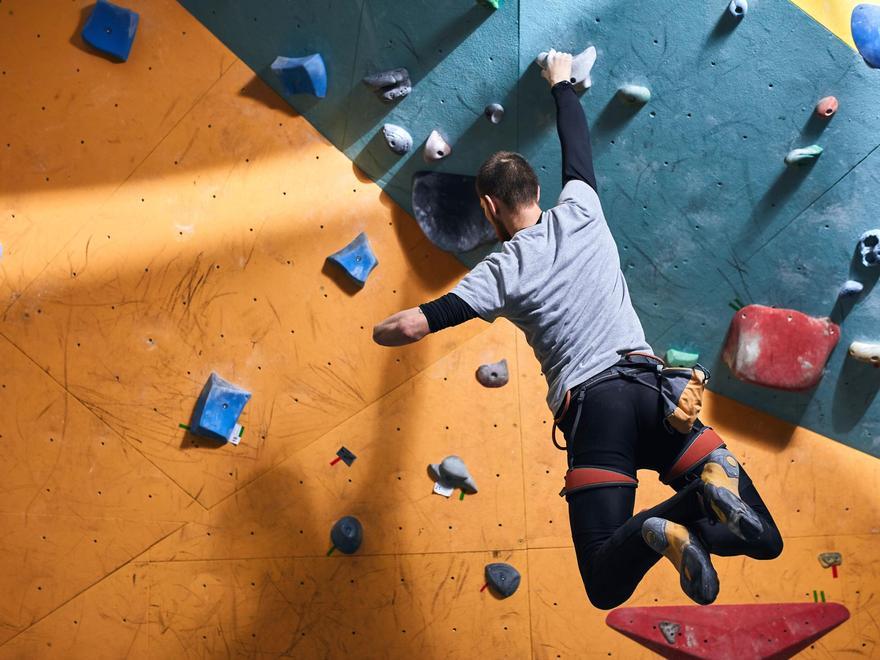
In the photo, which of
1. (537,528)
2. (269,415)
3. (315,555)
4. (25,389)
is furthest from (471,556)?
(25,389)

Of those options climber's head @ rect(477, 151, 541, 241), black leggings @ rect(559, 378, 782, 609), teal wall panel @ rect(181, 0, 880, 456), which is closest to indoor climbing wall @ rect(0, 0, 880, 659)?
teal wall panel @ rect(181, 0, 880, 456)

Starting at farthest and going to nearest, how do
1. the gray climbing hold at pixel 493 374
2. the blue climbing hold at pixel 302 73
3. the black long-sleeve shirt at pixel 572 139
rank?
the gray climbing hold at pixel 493 374 → the blue climbing hold at pixel 302 73 → the black long-sleeve shirt at pixel 572 139

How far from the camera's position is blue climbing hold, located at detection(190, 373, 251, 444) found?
9.42 feet

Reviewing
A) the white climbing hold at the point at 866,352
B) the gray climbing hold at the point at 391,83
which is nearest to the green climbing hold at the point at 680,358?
the white climbing hold at the point at 866,352

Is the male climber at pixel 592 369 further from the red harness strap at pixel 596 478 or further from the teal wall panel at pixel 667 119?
the teal wall panel at pixel 667 119

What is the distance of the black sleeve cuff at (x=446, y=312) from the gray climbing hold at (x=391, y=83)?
3.44ft

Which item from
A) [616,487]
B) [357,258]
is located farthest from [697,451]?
[357,258]

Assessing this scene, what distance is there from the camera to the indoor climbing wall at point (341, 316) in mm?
2787

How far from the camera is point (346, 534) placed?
2953 mm

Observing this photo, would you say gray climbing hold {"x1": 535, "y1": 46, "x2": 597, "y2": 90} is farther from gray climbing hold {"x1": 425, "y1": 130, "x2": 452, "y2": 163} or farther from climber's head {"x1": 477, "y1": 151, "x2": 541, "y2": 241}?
climber's head {"x1": 477, "y1": 151, "x2": 541, "y2": 241}

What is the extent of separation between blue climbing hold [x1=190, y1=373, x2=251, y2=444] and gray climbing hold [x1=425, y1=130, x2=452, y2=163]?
98cm

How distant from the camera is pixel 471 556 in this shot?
119 inches

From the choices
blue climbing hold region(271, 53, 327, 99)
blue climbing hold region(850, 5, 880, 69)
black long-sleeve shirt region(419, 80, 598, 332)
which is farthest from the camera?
blue climbing hold region(271, 53, 327, 99)

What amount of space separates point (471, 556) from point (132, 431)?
120 cm
